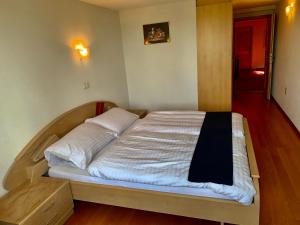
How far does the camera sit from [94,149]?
228 centimetres

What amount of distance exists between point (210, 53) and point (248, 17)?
101 inches

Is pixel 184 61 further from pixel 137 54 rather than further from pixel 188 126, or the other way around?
pixel 188 126

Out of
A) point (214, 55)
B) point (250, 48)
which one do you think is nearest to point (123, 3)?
point (214, 55)

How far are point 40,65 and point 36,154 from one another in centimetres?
90

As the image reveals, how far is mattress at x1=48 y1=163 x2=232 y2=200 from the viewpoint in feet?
5.75

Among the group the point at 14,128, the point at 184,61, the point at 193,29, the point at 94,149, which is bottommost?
the point at 94,149

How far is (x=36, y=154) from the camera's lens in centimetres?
225

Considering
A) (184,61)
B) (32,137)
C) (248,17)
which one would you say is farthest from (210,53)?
(32,137)

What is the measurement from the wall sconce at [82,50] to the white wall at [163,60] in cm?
124

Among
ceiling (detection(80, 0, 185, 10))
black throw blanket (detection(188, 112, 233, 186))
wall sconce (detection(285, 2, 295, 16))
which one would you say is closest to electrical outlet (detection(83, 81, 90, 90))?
ceiling (detection(80, 0, 185, 10))

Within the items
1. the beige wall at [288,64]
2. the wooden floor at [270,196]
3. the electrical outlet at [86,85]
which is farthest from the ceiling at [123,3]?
the wooden floor at [270,196]

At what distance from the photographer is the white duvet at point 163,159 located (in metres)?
1.69

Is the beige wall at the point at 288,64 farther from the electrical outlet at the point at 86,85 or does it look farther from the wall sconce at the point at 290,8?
the electrical outlet at the point at 86,85

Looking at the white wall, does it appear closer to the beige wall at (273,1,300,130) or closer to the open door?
the beige wall at (273,1,300,130)
